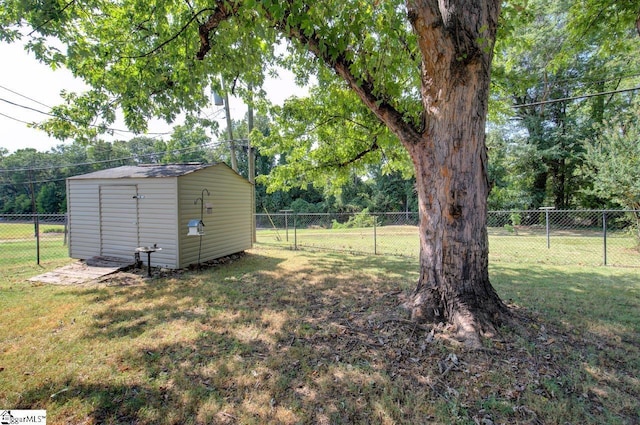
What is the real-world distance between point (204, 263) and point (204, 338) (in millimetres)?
4597

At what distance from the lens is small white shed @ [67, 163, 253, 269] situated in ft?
22.2

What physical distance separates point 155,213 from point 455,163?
22.1 ft

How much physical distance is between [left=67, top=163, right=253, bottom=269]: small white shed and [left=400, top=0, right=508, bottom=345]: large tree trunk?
5.35m

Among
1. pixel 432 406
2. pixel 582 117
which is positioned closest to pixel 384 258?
pixel 432 406

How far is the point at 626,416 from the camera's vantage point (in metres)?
1.98

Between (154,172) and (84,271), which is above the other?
(154,172)

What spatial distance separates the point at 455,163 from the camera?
3.06 m

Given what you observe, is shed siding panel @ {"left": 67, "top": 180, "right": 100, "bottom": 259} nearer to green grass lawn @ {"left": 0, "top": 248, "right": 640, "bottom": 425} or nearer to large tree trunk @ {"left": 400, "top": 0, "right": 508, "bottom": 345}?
green grass lawn @ {"left": 0, "top": 248, "right": 640, "bottom": 425}

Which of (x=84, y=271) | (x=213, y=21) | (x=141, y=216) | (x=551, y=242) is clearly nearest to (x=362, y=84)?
(x=213, y=21)

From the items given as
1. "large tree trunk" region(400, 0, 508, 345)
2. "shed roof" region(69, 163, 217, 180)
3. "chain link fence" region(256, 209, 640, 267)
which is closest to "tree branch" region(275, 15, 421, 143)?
"large tree trunk" region(400, 0, 508, 345)

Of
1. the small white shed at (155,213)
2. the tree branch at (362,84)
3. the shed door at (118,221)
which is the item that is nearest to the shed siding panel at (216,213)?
the small white shed at (155,213)

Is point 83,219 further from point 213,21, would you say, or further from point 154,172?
point 213,21

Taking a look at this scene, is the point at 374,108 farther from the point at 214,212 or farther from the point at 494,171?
the point at 494,171

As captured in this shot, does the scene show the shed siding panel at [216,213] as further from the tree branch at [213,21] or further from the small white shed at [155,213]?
the tree branch at [213,21]
